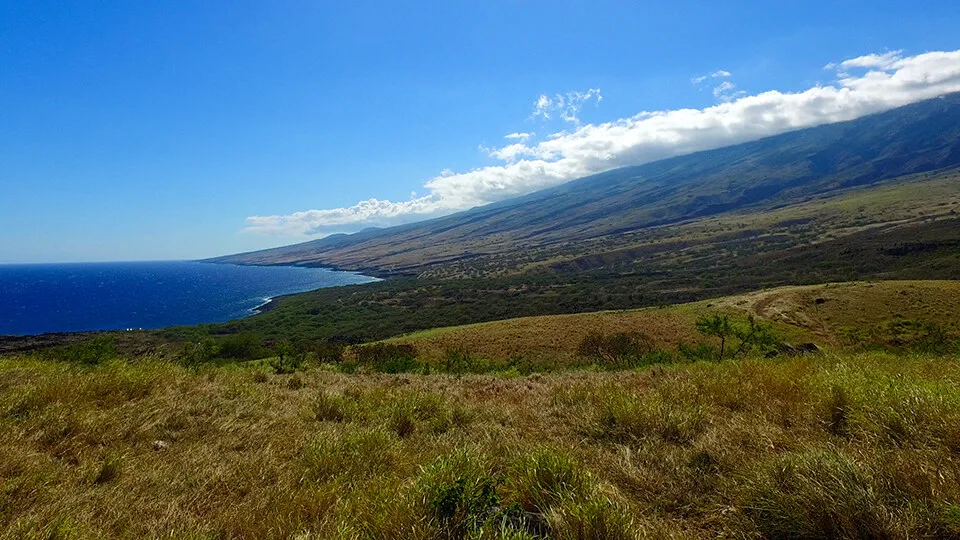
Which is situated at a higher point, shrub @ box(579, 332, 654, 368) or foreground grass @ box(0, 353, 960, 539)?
foreground grass @ box(0, 353, 960, 539)

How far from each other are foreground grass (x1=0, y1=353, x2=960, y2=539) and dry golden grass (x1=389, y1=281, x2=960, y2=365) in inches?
1229

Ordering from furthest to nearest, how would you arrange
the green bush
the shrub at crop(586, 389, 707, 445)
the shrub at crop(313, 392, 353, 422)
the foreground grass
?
the green bush → the shrub at crop(313, 392, 353, 422) → the shrub at crop(586, 389, 707, 445) → the foreground grass

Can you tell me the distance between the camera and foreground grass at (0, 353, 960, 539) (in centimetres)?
320

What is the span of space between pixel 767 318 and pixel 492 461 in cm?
5134

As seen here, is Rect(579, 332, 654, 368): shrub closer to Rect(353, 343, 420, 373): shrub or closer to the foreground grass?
Rect(353, 343, 420, 373): shrub

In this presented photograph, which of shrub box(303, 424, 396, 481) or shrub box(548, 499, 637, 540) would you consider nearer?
shrub box(548, 499, 637, 540)

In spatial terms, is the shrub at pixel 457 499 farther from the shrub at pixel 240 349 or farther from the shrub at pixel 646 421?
the shrub at pixel 240 349

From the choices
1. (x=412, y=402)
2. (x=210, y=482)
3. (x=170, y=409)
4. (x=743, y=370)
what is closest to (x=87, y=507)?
(x=210, y=482)

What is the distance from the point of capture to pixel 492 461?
4695 millimetres

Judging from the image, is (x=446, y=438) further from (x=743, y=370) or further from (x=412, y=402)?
(x=743, y=370)

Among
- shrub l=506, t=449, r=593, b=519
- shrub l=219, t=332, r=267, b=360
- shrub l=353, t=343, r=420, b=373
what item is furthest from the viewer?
shrub l=219, t=332, r=267, b=360

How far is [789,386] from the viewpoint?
6.71m

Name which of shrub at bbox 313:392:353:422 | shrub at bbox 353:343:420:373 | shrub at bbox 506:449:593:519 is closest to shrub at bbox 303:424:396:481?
shrub at bbox 506:449:593:519

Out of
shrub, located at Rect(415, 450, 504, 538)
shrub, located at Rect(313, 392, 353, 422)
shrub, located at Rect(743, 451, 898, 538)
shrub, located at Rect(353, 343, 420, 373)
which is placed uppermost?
shrub, located at Rect(415, 450, 504, 538)
